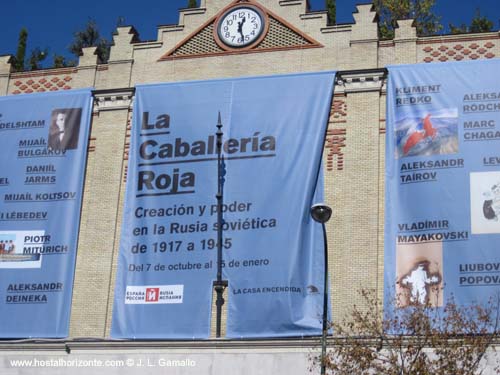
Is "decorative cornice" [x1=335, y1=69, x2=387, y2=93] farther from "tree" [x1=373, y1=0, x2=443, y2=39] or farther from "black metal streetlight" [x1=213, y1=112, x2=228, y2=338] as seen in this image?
"tree" [x1=373, y1=0, x2=443, y2=39]

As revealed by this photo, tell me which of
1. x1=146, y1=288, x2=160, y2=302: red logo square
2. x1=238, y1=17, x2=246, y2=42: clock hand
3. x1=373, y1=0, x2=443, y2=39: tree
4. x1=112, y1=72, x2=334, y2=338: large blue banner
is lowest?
x1=146, y1=288, x2=160, y2=302: red logo square

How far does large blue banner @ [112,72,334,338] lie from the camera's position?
30344mm

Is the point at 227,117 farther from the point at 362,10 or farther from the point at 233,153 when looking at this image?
the point at 362,10

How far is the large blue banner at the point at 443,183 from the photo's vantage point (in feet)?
95.1

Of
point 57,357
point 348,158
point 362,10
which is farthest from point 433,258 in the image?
point 57,357

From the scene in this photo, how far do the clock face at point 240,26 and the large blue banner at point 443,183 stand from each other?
5.10 metres

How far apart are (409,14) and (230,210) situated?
16.2 m

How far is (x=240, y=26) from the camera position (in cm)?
3478

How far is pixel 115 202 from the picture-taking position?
33.7 metres

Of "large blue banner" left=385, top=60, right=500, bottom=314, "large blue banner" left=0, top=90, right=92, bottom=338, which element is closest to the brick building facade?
"large blue banner" left=0, top=90, right=92, bottom=338

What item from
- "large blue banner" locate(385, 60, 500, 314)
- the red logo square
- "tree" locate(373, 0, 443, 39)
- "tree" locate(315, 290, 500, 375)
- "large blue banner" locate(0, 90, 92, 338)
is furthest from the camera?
"tree" locate(373, 0, 443, 39)

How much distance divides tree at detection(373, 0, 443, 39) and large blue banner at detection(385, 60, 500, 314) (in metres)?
11.7

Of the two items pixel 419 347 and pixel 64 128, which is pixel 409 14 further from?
pixel 419 347

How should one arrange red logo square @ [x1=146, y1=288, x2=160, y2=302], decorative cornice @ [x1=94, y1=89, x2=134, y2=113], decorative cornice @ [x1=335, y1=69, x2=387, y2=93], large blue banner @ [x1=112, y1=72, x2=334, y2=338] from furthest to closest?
decorative cornice @ [x1=94, y1=89, x2=134, y2=113], decorative cornice @ [x1=335, y1=69, x2=387, y2=93], red logo square @ [x1=146, y1=288, x2=160, y2=302], large blue banner @ [x1=112, y1=72, x2=334, y2=338]
